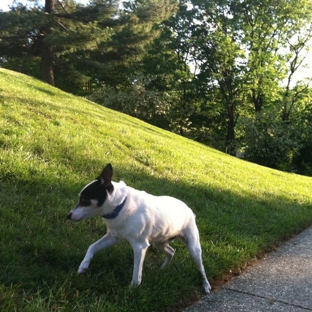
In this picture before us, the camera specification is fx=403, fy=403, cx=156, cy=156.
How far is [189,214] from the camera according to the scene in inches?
154

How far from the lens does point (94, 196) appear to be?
130 inches

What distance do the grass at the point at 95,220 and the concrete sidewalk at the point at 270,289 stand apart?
7.2 inches

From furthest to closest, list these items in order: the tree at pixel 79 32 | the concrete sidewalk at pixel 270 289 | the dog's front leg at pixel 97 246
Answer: the tree at pixel 79 32
the concrete sidewalk at pixel 270 289
the dog's front leg at pixel 97 246

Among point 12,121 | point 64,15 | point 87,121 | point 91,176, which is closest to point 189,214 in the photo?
point 91,176

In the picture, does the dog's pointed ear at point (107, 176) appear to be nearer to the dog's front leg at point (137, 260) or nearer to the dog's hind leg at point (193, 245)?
the dog's front leg at point (137, 260)

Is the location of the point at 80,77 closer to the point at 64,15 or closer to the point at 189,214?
the point at 64,15

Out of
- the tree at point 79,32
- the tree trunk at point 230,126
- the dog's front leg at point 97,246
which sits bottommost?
the tree trunk at point 230,126

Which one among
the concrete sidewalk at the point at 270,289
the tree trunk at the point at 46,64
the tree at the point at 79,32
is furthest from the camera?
the tree trunk at the point at 46,64

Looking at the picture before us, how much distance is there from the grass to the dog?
303mm

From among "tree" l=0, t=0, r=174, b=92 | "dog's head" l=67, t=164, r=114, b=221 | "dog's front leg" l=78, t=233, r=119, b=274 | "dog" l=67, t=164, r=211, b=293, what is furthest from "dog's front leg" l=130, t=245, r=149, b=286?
"tree" l=0, t=0, r=174, b=92

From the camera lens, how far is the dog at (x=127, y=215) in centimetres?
331

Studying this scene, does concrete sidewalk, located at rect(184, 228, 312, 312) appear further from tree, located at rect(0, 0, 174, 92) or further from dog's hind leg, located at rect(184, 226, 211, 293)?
tree, located at rect(0, 0, 174, 92)

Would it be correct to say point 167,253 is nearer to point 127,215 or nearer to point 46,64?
point 127,215

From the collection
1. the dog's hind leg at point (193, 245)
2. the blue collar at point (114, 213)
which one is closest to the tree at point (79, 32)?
the dog's hind leg at point (193, 245)
